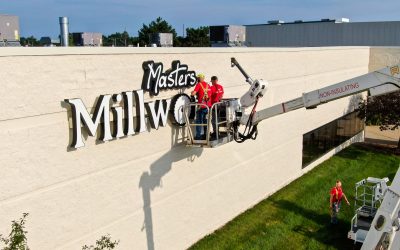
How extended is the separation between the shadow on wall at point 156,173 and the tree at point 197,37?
249 ft

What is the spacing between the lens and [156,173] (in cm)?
1474

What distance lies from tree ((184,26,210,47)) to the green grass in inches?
2611

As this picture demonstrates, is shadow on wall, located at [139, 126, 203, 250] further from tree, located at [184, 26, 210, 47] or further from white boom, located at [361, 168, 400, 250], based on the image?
tree, located at [184, 26, 210, 47]

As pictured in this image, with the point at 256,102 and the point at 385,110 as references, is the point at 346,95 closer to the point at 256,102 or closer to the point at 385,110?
the point at 256,102

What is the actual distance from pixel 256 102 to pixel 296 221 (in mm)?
7244

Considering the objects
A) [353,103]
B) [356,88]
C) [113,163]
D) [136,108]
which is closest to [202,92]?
[136,108]

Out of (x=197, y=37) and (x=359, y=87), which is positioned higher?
(x=197, y=37)

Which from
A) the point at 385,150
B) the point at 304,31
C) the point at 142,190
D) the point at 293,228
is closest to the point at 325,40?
the point at 304,31

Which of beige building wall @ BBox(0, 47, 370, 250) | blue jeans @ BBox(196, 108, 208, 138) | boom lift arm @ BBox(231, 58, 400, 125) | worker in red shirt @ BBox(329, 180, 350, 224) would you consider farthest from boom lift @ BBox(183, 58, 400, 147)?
worker in red shirt @ BBox(329, 180, 350, 224)

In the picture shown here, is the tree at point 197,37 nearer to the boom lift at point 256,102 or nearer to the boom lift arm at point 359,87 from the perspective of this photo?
the boom lift at point 256,102

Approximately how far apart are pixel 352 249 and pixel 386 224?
6.58 m

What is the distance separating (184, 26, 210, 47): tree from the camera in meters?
90.4

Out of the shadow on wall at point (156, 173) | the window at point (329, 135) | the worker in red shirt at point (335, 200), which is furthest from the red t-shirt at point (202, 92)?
the window at point (329, 135)

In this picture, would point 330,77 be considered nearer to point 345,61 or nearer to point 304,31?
point 345,61
